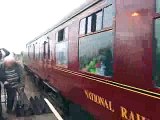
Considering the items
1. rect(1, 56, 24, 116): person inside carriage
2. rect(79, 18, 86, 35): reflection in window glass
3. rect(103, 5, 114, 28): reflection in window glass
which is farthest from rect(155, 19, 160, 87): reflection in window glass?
rect(1, 56, 24, 116): person inside carriage

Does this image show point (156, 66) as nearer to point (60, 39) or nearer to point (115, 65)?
point (115, 65)

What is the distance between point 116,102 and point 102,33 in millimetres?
1260

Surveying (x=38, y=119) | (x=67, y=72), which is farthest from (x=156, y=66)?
(x=38, y=119)

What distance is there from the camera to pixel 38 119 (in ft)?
32.7

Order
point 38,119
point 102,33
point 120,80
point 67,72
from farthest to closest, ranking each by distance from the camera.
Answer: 1. point 38,119
2. point 67,72
3. point 102,33
4. point 120,80

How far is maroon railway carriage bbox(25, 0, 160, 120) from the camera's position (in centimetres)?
432

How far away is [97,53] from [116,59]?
109cm

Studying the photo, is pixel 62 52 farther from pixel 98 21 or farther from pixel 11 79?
pixel 98 21

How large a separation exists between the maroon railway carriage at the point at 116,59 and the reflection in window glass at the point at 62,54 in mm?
682

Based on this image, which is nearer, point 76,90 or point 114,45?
point 114,45

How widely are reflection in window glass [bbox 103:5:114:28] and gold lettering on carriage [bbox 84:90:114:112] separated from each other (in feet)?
3.74

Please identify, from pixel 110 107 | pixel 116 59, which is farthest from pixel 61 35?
pixel 116 59

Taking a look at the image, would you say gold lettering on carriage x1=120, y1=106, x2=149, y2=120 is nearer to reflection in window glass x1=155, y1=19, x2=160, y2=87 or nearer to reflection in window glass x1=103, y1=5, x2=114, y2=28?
reflection in window glass x1=155, y1=19, x2=160, y2=87

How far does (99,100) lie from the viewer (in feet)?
20.5
